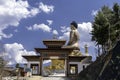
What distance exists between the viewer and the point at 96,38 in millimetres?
46875

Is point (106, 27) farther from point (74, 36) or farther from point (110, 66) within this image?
point (110, 66)

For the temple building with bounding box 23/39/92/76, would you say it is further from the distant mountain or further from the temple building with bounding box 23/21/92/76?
the distant mountain

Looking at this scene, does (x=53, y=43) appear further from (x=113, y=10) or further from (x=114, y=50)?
(x=114, y=50)

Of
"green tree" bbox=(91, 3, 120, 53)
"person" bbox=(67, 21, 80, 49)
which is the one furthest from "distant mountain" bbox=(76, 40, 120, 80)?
"person" bbox=(67, 21, 80, 49)

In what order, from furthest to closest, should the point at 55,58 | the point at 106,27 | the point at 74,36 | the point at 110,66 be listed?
the point at 74,36
the point at 55,58
the point at 106,27
the point at 110,66

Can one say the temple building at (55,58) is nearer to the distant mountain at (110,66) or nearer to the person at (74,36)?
the distant mountain at (110,66)

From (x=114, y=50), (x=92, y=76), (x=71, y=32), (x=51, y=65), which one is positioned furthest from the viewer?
(x=71, y=32)

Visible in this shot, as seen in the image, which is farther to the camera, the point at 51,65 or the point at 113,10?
the point at 51,65

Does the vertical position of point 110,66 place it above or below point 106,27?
below

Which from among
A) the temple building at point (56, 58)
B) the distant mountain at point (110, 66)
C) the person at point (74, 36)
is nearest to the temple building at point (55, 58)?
the temple building at point (56, 58)

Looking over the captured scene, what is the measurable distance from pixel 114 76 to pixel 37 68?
24.2 meters

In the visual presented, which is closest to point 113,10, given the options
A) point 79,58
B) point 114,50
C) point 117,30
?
point 117,30

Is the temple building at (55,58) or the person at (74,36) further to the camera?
the person at (74,36)

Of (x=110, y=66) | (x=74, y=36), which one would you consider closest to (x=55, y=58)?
(x=74, y=36)
